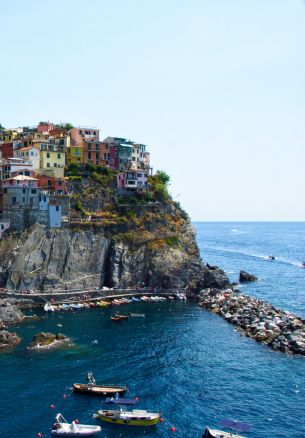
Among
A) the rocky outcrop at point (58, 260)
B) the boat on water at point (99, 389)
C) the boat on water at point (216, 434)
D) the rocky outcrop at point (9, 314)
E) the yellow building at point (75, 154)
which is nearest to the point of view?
the boat on water at point (216, 434)

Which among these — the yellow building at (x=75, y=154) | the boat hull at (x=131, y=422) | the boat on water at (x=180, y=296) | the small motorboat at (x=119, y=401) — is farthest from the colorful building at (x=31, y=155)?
the boat hull at (x=131, y=422)

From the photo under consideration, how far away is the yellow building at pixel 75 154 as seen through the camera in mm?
123938

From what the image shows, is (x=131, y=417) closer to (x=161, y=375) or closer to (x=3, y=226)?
(x=161, y=375)

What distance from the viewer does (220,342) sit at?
75.1m

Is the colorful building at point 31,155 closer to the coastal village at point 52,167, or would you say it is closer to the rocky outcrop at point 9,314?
the coastal village at point 52,167

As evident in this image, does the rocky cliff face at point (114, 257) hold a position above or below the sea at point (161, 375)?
above

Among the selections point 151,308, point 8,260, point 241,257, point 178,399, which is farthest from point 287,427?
point 241,257

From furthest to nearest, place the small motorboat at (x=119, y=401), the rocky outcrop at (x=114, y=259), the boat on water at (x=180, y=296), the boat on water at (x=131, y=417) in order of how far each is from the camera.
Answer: the boat on water at (x=180, y=296) → the rocky outcrop at (x=114, y=259) → the small motorboat at (x=119, y=401) → the boat on water at (x=131, y=417)

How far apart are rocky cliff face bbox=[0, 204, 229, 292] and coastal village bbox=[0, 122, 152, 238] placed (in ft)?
15.5

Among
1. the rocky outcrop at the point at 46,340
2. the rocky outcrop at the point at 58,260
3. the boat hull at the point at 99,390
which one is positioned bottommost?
the boat hull at the point at 99,390

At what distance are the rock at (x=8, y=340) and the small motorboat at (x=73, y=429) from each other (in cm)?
2681

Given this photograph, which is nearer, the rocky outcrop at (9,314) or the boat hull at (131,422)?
the boat hull at (131,422)

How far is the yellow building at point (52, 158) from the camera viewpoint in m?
116

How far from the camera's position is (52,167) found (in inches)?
4584
